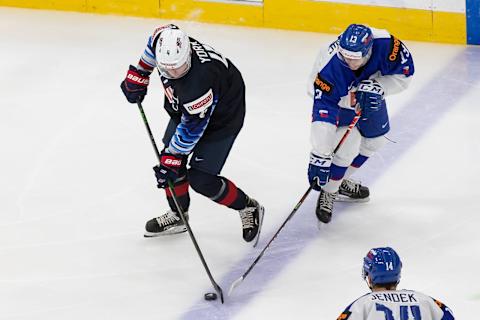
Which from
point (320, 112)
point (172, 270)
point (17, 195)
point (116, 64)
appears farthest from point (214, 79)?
point (116, 64)

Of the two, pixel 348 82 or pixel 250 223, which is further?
pixel 250 223

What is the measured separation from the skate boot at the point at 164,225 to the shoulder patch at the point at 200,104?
0.71m

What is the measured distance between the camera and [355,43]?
14.8ft

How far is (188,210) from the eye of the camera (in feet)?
17.0

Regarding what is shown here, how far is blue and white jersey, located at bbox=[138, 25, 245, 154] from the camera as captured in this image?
4414mm

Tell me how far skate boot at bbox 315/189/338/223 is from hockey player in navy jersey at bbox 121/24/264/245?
0.27 meters

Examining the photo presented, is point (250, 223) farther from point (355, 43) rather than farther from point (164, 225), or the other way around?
point (355, 43)

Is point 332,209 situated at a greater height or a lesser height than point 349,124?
lesser

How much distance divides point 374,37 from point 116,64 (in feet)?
8.51

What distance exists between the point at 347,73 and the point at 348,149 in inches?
16.2

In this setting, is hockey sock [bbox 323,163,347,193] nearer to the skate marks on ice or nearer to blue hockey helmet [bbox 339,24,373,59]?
the skate marks on ice

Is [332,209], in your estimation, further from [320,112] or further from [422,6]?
[422,6]

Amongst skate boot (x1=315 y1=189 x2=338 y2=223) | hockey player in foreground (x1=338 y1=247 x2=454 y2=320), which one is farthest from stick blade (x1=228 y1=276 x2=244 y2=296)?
hockey player in foreground (x1=338 y1=247 x2=454 y2=320)

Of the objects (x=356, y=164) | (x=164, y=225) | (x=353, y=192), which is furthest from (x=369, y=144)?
(x=164, y=225)
